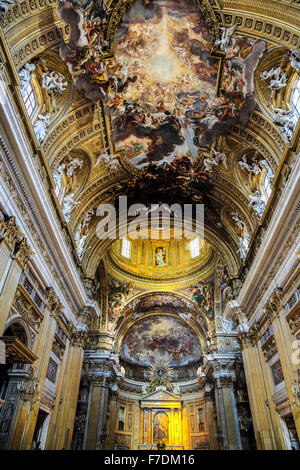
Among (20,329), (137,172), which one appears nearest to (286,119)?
(137,172)

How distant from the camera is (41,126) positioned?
1049 centimetres

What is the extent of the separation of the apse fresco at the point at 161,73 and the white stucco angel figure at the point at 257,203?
2955mm

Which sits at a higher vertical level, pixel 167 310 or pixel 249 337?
pixel 167 310

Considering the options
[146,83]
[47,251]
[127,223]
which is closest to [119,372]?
[127,223]

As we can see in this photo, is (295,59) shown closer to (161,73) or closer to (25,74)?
(161,73)

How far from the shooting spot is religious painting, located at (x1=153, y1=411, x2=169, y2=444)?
26.4 metres

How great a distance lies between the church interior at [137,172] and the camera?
9.22 meters

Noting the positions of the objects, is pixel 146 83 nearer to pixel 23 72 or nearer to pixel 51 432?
pixel 23 72

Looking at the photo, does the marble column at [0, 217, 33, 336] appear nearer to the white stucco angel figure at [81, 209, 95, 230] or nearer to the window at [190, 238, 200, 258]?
the white stucco angel figure at [81, 209, 95, 230]

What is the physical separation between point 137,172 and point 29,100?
6.59m

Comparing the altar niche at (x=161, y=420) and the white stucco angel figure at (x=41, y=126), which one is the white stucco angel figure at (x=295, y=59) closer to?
the white stucco angel figure at (x=41, y=126)

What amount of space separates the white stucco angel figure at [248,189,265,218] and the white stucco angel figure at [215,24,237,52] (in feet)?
18.7

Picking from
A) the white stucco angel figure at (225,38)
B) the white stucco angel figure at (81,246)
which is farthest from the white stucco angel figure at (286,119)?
the white stucco angel figure at (81,246)

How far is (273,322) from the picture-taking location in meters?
11.6
